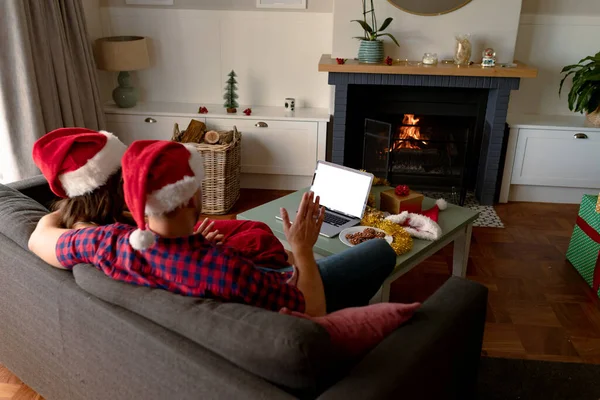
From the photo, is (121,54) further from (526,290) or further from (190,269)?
(526,290)

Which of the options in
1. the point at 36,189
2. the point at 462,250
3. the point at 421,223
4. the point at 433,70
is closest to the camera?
the point at 36,189

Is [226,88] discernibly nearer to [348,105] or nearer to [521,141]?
[348,105]

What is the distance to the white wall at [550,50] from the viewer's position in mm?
3668

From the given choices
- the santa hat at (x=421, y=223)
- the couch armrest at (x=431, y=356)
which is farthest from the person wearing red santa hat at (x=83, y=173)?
the santa hat at (x=421, y=223)

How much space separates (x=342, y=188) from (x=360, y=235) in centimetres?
32

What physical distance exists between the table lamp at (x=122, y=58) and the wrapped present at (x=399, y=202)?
7.07ft

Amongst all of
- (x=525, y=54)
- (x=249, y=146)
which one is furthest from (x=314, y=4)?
(x=525, y=54)

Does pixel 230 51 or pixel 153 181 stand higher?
pixel 230 51

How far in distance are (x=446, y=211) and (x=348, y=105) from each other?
1.49 m

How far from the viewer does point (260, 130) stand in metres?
3.72

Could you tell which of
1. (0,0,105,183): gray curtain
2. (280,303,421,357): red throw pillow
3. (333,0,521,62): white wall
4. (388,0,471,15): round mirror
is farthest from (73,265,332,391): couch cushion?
(388,0,471,15): round mirror

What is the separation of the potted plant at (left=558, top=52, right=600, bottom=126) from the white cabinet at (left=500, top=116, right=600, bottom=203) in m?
0.11

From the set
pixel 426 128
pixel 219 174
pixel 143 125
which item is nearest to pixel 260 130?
pixel 219 174

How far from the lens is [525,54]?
3756 millimetres
